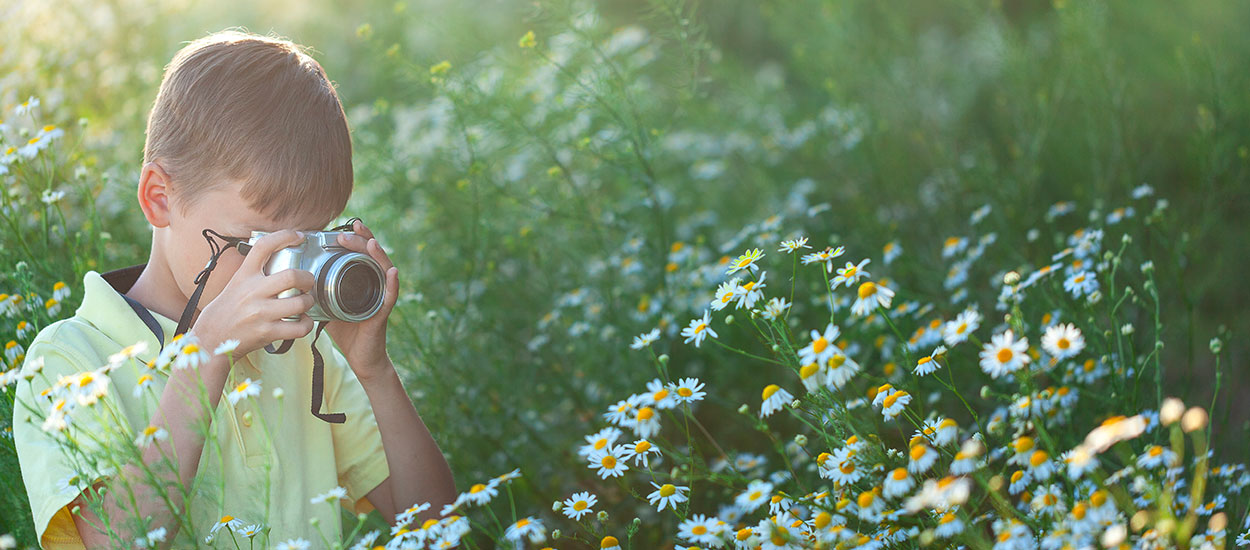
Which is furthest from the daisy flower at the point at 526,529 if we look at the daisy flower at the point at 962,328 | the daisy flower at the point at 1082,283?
the daisy flower at the point at 1082,283

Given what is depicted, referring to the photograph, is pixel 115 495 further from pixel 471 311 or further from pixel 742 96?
pixel 742 96

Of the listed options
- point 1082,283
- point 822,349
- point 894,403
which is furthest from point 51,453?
point 1082,283

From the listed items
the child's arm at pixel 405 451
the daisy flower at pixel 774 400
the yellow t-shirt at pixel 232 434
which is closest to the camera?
the yellow t-shirt at pixel 232 434

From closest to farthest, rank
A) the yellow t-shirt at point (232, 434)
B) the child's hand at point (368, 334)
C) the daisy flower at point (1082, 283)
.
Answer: the yellow t-shirt at point (232, 434) < the child's hand at point (368, 334) < the daisy flower at point (1082, 283)

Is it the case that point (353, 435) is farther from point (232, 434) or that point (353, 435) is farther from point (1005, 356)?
point (1005, 356)

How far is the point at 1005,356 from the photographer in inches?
47.0

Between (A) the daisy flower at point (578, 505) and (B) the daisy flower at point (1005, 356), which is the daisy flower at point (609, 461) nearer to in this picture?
(A) the daisy flower at point (578, 505)

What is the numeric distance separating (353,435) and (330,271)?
42 cm

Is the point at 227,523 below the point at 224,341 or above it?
below

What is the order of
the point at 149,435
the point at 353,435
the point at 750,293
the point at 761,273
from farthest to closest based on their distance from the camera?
the point at 761,273 → the point at 353,435 → the point at 750,293 → the point at 149,435

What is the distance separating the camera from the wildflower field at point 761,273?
1290 mm

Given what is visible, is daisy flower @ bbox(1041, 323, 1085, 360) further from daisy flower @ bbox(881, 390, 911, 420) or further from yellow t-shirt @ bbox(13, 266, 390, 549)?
yellow t-shirt @ bbox(13, 266, 390, 549)

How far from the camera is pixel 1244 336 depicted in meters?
2.68

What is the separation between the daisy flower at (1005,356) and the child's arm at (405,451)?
0.88 m
